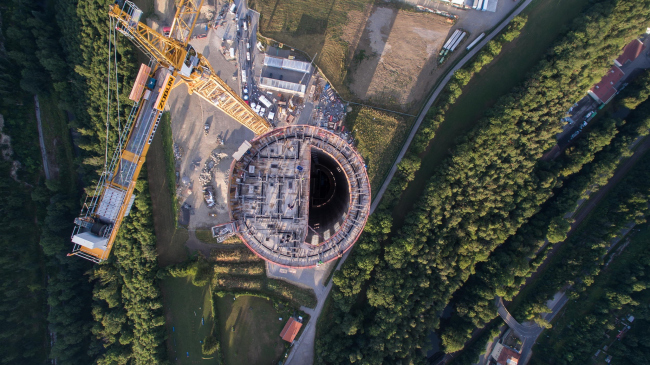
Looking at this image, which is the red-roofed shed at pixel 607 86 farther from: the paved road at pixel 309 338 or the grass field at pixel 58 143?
the grass field at pixel 58 143

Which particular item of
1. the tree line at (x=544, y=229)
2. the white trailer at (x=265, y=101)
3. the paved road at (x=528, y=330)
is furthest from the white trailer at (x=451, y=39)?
the paved road at (x=528, y=330)

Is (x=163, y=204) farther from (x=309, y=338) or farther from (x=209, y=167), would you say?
(x=309, y=338)

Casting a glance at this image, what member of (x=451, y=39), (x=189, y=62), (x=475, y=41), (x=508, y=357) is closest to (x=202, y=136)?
(x=189, y=62)

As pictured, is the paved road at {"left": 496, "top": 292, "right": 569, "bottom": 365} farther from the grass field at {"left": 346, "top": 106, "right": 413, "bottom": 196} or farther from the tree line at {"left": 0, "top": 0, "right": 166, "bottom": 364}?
the tree line at {"left": 0, "top": 0, "right": 166, "bottom": 364}

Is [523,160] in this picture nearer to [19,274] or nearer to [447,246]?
[447,246]

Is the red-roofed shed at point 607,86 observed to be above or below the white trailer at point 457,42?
below

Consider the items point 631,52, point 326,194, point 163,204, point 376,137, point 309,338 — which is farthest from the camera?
point 326,194
